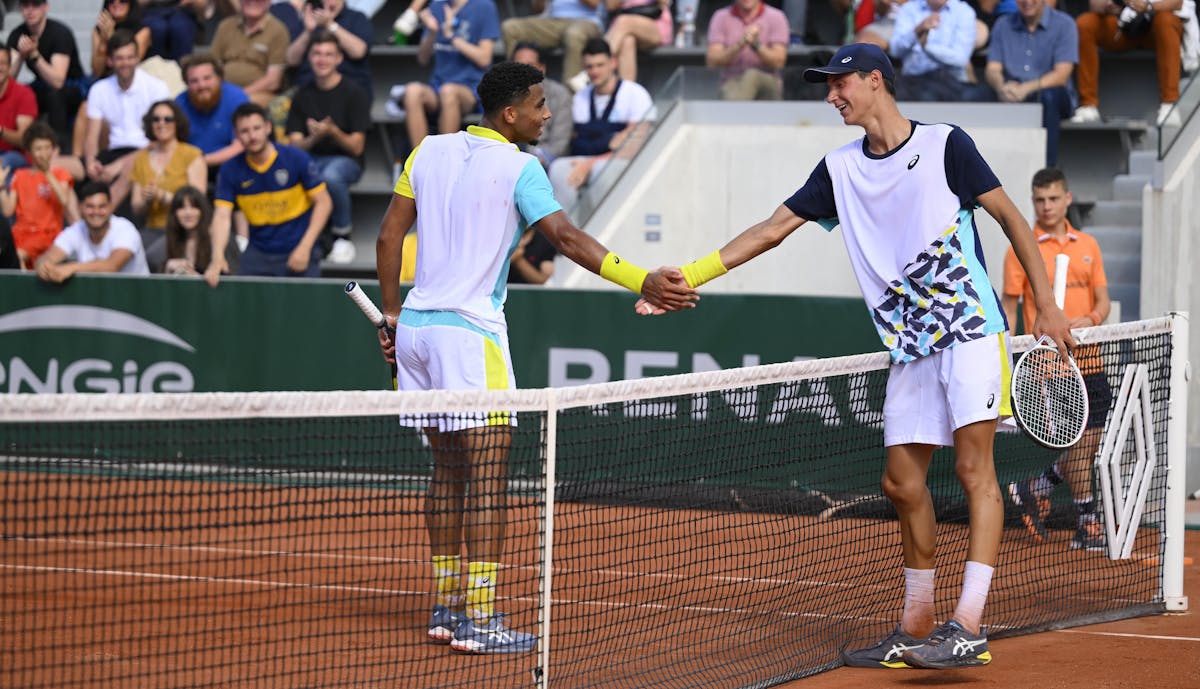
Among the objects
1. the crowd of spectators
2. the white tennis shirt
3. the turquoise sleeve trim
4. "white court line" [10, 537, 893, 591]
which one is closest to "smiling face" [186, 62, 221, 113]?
the crowd of spectators

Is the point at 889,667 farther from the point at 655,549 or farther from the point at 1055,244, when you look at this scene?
the point at 1055,244

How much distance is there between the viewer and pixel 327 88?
44.8 feet

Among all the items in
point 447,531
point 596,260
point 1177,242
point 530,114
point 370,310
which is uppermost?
point 530,114

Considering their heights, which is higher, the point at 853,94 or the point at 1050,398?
the point at 853,94

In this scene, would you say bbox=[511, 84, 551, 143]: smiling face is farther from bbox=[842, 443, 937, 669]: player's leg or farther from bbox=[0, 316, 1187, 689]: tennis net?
bbox=[842, 443, 937, 669]: player's leg

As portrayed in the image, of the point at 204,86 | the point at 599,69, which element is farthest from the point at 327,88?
the point at 599,69

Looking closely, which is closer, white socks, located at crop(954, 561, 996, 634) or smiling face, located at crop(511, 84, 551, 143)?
white socks, located at crop(954, 561, 996, 634)

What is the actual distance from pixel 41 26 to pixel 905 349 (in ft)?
39.0

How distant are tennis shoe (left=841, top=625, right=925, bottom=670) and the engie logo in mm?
6513

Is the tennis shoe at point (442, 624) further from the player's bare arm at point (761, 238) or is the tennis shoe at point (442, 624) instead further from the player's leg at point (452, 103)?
the player's leg at point (452, 103)

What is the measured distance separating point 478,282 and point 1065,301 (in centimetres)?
400

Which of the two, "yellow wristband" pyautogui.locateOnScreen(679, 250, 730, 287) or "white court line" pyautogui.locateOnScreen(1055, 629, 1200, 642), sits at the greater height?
"yellow wristband" pyautogui.locateOnScreen(679, 250, 730, 287)

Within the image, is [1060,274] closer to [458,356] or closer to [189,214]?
[458,356]

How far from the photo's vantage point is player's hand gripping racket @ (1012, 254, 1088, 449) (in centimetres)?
591
